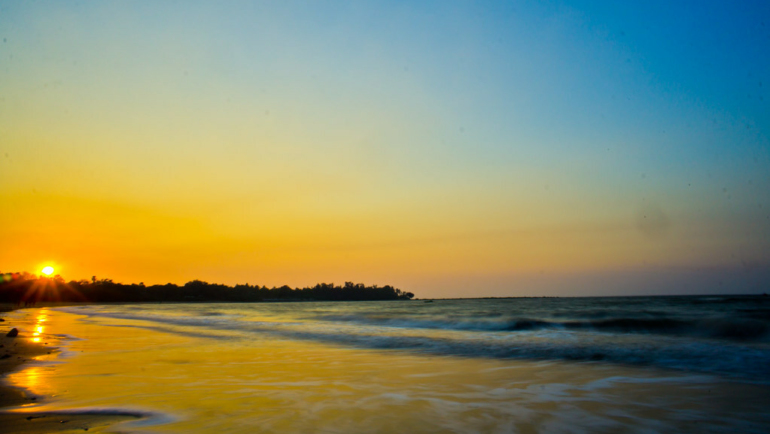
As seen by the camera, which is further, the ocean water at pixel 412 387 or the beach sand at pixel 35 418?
the ocean water at pixel 412 387

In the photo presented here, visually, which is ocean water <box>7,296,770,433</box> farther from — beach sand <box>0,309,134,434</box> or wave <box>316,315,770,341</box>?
wave <box>316,315,770,341</box>

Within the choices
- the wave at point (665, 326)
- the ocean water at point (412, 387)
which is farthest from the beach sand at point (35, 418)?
the wave at point (665, 326)

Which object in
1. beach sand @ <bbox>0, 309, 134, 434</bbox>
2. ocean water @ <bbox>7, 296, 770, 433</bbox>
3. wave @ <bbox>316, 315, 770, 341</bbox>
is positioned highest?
beach sand @ <bbox>0, 309, 134, 434</bbox>

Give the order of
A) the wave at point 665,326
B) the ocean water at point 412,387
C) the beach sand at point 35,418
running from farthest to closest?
the wave at point 665,326 < the ocean water at point 412,387 < the beach sand at point 35,418

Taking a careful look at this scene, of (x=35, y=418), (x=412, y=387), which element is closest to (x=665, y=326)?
(x=412, y=387)

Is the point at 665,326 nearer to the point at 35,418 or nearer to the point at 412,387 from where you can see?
the point at 412,387

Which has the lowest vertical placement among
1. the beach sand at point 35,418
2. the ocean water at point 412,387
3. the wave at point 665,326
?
the wave at point 665,326

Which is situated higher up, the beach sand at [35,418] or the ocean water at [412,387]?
the beach sand at [35,418]

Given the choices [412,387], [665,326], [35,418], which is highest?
[35,418]

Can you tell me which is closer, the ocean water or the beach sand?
the beach sand

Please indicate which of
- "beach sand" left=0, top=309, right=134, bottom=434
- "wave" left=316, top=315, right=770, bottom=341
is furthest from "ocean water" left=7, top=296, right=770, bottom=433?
"wave" left=316, top=315, right=770, bottom=341

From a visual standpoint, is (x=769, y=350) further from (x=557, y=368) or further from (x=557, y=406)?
(x=557, y=406)

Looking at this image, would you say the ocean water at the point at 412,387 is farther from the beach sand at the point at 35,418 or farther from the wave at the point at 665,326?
the wave at the point at 665,326

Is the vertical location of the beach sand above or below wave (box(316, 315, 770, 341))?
above
